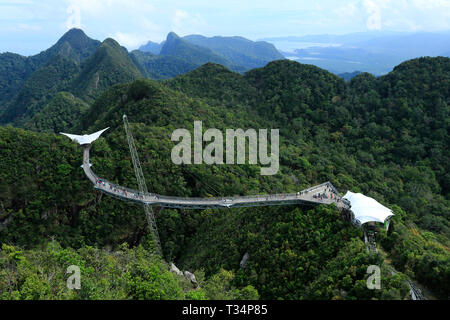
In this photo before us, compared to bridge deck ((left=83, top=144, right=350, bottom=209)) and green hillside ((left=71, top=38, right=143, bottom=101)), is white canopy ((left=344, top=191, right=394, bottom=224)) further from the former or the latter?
green hillside ((left=71, top=38, right=143, bottom=101))

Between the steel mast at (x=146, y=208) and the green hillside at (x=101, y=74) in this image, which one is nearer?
the steel mast at (x=146, y=208)

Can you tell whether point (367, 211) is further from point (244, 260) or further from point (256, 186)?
point (256, 186)

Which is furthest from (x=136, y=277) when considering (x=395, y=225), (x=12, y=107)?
(x=12, y=107)

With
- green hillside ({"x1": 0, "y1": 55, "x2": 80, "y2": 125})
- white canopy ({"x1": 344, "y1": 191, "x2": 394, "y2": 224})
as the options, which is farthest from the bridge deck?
green hillside ({"x1": 0, "y1": 55, "x2": 80, "y2": 125})

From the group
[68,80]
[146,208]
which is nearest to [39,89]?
[68,80]

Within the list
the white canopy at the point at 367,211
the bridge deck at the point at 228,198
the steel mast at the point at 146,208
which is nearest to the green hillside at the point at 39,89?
the steel mast at the point at 146,208

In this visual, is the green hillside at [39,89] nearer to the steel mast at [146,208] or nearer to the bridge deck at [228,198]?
the steel mast at [146,208]

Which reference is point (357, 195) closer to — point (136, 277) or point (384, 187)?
point (136, 277)
